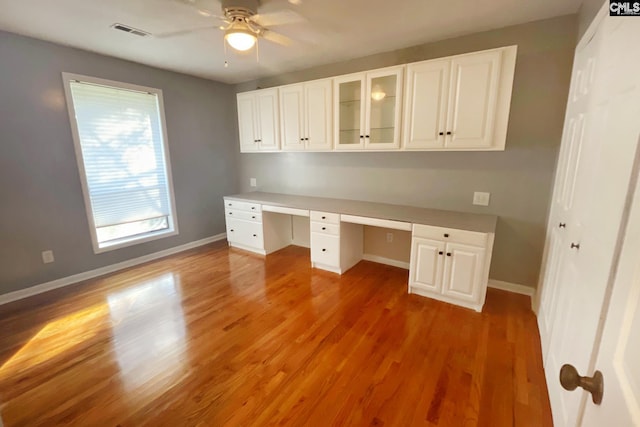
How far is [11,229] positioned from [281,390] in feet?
10.1

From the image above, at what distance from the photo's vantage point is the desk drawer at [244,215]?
3.89 meters

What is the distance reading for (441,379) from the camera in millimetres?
1824

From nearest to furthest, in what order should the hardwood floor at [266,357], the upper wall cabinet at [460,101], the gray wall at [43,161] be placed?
the hardwood floor at [266,357]
the upper wall cabinet at [460,101]
the gray wall at [43,161]

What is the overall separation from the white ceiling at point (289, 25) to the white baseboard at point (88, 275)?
2.44m

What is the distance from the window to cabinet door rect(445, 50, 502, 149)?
140 inches

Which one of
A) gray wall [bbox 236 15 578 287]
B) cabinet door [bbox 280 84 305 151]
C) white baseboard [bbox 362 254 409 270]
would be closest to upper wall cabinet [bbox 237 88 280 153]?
cabinet door [bbox 280 84 305 151]

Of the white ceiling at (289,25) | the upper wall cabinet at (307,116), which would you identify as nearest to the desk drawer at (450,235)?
the upper wall cabinet at (307,116)

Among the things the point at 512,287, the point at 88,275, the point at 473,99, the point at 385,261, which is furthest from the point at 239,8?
the point at 512,287

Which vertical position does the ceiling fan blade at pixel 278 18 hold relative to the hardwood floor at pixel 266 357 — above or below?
above

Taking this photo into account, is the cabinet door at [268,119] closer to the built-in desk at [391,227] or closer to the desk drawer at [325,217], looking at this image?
the built-in desk at [391,227]

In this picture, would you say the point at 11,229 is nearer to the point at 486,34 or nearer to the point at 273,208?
the point at 273,208

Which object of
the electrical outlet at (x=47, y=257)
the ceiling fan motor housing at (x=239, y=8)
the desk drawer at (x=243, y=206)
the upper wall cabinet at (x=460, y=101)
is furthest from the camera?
the desk drawer at (x=243, y=206)

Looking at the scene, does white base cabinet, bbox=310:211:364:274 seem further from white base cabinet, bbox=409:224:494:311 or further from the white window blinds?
the white window blinds

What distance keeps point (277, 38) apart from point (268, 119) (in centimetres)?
119
